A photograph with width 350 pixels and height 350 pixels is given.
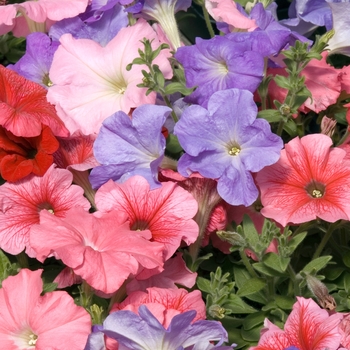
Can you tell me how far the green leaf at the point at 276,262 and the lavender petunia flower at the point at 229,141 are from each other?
8 centimetres

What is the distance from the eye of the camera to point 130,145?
111 cm

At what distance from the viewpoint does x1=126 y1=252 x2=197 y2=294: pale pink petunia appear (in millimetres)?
1039

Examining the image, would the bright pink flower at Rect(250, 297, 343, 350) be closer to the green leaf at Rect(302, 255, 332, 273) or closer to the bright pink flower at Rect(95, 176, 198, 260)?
the green leaf at Rect(302, 255, 332, 273)

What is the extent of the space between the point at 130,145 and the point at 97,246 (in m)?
0.18

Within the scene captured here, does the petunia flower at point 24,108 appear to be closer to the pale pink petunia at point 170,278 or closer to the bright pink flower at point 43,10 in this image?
the bright pink flower at point 43,10

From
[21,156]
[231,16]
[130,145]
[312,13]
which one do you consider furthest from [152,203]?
[312,13]

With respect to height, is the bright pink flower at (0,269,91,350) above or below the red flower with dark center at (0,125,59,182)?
below

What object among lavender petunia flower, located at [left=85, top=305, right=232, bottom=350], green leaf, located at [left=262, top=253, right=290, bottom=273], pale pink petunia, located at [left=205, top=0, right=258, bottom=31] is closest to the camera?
lavender petunia flower, located at [left=85, top=305, right=232, bottom=350]

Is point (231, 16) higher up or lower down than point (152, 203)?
higher up

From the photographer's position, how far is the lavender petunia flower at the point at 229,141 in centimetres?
105

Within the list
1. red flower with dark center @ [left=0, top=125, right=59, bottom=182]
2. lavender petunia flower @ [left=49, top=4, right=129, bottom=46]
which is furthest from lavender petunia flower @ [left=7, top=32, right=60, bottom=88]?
red flower with dark center @ [left=0, top=125, right=59, bottom=182]

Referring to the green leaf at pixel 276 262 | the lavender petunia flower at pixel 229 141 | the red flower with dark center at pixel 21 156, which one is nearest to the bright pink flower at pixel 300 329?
the green leaf at pixel 276 262

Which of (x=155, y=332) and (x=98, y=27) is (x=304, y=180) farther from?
(x=98, y=27)

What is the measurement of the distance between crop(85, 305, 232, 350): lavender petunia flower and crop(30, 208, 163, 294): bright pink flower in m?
0.05
